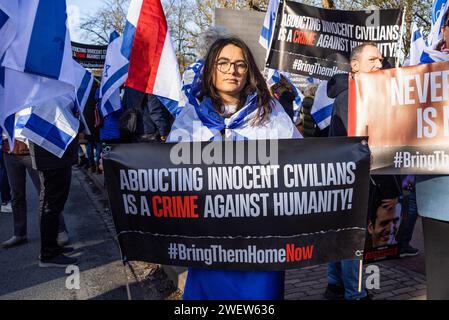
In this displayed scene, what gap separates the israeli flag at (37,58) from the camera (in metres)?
3.14

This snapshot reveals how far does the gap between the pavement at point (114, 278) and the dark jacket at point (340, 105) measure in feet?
4.72

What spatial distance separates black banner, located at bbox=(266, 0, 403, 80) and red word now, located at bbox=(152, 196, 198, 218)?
3642 mm

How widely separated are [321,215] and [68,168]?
11.1ft

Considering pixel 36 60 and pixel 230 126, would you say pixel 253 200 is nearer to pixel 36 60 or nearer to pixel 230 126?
pixel 230 126

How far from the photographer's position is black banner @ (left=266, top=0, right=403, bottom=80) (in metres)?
5.62

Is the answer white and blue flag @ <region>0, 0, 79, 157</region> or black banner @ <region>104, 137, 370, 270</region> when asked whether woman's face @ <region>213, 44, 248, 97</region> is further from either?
white and blue flag @ <region>0, 0, 79, 157</region>

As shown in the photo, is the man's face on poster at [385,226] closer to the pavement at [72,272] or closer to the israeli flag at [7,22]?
the pavement at [72,272]

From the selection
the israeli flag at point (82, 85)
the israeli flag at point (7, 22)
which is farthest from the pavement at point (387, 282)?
the israeli flag at point (82, 85)

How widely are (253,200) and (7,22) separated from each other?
80.7 inches

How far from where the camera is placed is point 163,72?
13.8ft

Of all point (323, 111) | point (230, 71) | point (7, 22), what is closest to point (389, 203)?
point (230, 71)
